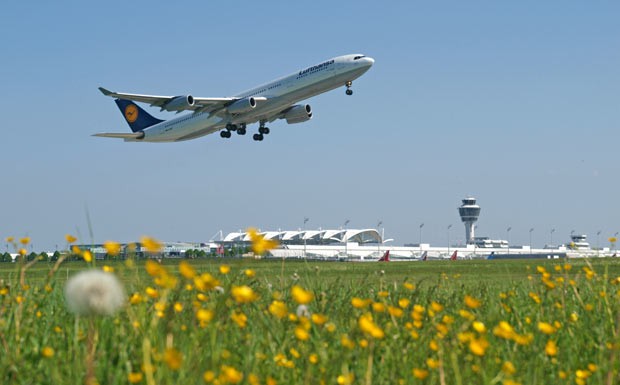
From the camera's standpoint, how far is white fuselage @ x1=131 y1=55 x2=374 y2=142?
48.8 meters

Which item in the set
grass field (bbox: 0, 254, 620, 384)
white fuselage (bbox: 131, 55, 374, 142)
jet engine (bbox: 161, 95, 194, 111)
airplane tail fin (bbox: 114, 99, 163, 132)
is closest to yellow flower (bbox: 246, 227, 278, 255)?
grass field (bbox: 0, 254, 620, 384)

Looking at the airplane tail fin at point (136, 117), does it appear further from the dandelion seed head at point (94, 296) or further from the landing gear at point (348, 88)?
the dandelion seed head at point (94, 296)

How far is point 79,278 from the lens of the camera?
3684mm

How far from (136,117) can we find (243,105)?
2321 centimetres

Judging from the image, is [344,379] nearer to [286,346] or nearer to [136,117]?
[286,346]

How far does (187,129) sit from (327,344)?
175ft

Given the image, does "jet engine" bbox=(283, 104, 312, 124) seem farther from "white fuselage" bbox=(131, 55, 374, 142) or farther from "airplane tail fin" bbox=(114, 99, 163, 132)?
"airplane tail fin" bbox=(114, 99, 163, 132)

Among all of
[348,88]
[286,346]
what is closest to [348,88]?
[348,88]

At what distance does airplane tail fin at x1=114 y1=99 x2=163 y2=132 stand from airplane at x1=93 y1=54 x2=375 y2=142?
8.04m

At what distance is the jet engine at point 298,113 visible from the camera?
54.4 m

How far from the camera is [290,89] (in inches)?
1953

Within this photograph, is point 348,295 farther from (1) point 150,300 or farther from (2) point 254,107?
(2) point 254,107

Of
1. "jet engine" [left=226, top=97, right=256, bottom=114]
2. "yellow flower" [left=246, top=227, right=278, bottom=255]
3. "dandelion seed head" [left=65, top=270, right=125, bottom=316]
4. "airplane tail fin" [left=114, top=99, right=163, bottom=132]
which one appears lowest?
"dandelion seed head" [left=65, top=270, right=125, bottom=316]

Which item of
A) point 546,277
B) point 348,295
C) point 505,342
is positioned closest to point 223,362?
point 505,342
